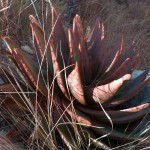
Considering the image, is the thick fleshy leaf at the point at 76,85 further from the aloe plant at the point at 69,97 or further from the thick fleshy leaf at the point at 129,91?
the thick fleshy leaf at the point at 129,91

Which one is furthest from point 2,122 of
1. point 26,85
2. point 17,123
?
point 26,85

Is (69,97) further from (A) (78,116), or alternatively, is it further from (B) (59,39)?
(B) (59,39)

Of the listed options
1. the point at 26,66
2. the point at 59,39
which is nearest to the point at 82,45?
the point at 59,39

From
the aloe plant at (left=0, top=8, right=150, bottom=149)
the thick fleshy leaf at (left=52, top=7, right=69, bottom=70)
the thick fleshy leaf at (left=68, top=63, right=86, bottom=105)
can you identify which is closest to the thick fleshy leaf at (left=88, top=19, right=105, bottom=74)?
the aloe plant at (left=0, top=8, right=150, bottom=149)

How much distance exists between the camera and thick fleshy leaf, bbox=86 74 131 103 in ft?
4.94

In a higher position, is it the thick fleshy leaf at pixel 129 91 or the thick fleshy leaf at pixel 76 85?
Answer: the thick fleshy leaf at pixel 76 85

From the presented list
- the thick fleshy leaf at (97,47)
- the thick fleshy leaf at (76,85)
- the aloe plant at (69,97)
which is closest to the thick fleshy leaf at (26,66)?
the aloe plant at (69,97)

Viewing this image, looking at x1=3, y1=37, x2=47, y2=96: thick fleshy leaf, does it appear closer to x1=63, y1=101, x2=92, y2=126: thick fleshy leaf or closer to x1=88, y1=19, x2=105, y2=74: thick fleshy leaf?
x1=63, y1=101, x2=92, y2=126: thick fleshy leaf

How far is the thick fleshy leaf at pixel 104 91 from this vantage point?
1506 mm

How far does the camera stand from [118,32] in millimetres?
3789

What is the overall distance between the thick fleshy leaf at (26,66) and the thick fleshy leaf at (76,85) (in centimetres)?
13

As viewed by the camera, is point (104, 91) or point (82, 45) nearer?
point (104, 91)

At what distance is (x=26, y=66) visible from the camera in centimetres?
160

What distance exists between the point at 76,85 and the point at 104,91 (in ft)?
0.41
